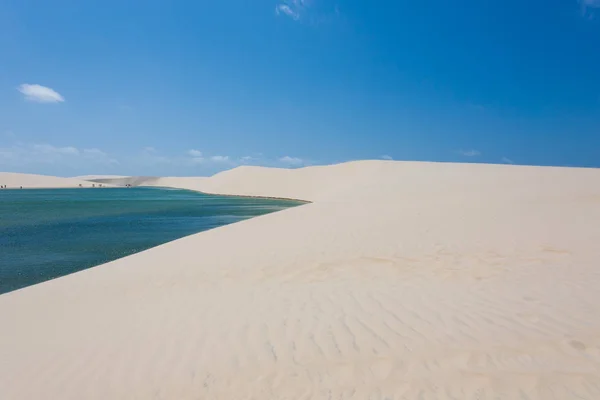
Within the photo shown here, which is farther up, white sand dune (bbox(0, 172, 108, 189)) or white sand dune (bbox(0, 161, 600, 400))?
white sand dune (bbox(0, 172, 108, 189))

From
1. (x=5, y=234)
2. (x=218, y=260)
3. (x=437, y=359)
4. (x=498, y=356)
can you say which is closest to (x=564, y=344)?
(x=498, y=356)

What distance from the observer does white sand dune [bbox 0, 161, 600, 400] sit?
10.9ft

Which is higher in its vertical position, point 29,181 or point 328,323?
point 29,181

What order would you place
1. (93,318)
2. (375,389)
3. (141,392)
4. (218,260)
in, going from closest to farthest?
(375,389) < (141,392) < (93,318) < (218,260)

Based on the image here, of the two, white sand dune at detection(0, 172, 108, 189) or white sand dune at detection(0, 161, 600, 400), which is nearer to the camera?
white sand dune at detection(0, 161, 600, 400)

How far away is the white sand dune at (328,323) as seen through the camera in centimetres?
332

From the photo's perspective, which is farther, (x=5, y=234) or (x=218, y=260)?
(x=5, y=234)

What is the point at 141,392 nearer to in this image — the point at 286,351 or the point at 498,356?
the point at 286,351

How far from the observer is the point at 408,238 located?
9.83 metres

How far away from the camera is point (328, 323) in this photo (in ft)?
15.2

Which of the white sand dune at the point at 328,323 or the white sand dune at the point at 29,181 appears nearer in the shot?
the white sand dune at the point at 328,323

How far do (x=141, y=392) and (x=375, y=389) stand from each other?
225 centimetres

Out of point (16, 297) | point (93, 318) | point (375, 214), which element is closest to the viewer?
point (93, 318)

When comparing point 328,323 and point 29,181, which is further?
point 29,181
